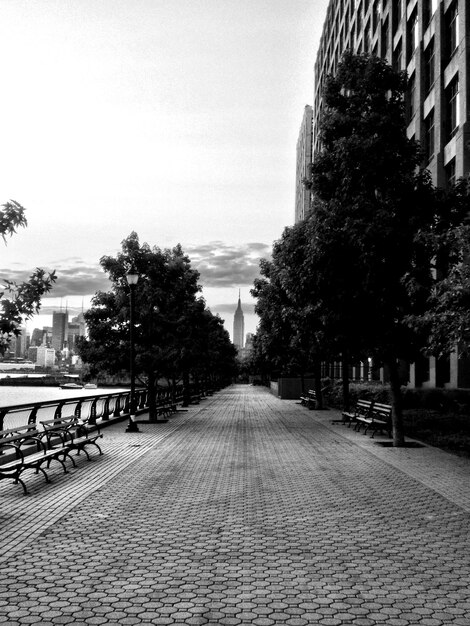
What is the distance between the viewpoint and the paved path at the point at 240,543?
5.02 meters

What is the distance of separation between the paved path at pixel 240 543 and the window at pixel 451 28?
21.2 meters

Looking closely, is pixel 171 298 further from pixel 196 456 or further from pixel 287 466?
pixel 287 466

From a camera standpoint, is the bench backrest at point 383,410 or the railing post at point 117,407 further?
the railing post at point 117,407

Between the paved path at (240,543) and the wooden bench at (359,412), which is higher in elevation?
the wooden bench at (359,412)

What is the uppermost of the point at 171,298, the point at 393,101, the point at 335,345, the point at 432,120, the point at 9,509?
the point at 432,120

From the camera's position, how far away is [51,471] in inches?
472

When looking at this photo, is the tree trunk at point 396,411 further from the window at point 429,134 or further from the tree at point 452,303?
the window at point 429,134

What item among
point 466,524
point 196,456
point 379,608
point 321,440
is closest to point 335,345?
point 321,440

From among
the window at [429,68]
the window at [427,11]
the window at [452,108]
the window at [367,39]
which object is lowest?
the window at [452,108]

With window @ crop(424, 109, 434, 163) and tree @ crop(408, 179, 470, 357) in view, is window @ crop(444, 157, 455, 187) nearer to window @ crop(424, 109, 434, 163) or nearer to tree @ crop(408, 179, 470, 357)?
window @ crop(424, 109, 434, 163)

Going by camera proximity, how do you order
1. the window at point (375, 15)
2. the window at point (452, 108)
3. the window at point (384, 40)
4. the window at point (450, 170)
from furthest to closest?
the window at point (375, 15)
the window at point (384, 40)
the window at point (450, 170)
the window at point (452, 108)

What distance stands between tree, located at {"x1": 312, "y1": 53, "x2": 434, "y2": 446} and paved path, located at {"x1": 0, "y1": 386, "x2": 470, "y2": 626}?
3738 mm

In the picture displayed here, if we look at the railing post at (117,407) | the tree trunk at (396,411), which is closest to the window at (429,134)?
the tree trunk at (396,411)

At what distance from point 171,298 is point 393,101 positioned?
1271cm
